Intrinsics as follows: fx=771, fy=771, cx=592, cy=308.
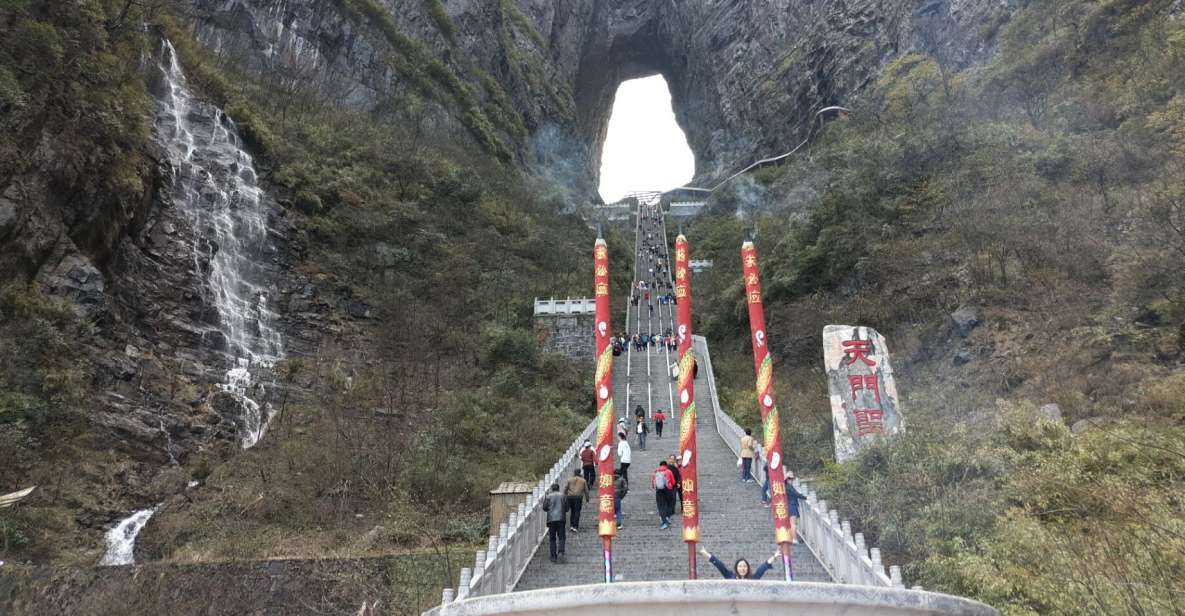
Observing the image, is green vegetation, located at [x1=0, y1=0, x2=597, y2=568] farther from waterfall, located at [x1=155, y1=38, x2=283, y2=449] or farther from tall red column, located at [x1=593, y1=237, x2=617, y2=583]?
tall red column, located at [x1=593, y1=237, x2=617, y2=583]

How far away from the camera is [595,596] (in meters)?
5.54

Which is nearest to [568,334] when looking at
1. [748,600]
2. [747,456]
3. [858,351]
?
[747,456]

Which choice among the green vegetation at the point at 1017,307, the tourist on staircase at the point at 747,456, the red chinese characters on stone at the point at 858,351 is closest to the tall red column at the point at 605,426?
the green vegetation at the point at 1017,307

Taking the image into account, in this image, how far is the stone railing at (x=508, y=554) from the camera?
7.50 m

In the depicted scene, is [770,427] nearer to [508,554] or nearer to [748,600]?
[508,554]

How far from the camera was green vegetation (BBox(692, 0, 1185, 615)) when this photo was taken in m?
8.38

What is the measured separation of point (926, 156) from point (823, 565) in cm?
1811

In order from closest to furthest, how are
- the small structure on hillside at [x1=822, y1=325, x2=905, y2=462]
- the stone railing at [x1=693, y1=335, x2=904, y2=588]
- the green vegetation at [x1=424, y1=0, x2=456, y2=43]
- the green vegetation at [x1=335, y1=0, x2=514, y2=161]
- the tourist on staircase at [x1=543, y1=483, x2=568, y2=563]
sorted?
the stone railing at [x1=693, y1=335, x2=904, y2=588] → the tourist on staircase at [x1=543, y1=483, x2=568, y2=563] → the small structure on hillside at [x1=822, y1=325, x2=905, y2=462] → the green vegetation at [x1=335, y1=0, x2=514, y2=161] → the green vegetation at [x1=424, y1=0, x2=456, y2=43]

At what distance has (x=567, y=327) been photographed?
26.0 metres

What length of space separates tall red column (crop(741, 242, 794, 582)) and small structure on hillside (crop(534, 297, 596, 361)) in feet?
52.2

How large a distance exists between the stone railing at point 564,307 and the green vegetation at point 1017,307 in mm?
4915

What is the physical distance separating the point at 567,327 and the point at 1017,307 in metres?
13.7

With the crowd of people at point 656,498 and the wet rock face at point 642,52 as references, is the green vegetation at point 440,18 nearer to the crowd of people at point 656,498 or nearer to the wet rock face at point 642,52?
the wet rock face at point 642,52

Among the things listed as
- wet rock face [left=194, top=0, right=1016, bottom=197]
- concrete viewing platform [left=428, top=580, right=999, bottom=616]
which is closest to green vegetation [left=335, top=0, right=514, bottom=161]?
wet rock face [left=194, top=0, right=1016, bottom=197]
